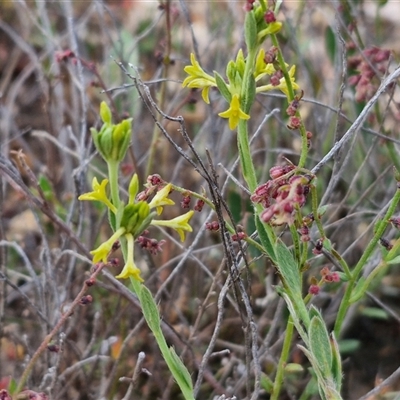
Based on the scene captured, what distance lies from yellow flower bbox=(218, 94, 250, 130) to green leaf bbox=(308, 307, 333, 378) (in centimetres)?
32

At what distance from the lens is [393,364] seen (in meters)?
2.00

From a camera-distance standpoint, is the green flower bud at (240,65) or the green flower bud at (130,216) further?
the green flower bud at (240,65)

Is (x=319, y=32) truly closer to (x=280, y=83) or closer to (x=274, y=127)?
(x=274, y=127)

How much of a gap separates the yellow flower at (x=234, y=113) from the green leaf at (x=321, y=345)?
32 centimetres

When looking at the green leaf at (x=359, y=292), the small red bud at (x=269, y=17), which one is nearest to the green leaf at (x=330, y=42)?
the green leaf at (x=359, y=292)

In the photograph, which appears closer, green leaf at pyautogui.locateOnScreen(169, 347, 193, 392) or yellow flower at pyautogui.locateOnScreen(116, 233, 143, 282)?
yellow flower at pyautogui.locateOnScreen(116, 233, 143, 282)

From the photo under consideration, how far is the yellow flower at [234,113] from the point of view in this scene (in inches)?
38.1

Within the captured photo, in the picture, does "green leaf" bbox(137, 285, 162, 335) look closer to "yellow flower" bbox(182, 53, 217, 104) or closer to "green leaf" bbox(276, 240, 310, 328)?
"green leaf" bbox(276, 240, 310, 328)

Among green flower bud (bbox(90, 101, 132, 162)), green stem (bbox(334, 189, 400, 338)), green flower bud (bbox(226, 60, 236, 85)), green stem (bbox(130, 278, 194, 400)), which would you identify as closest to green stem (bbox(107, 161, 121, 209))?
green flower bud (bbox(90, 101, 132, 162))

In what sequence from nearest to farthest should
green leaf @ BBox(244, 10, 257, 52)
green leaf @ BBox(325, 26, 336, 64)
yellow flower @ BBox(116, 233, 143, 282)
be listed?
1. yellow flower @ BBox(116, 233, 143, 282)
2. green leaf @ BBox(244, 10, 257, 52)
3. green leaf @ BBox(325, 26, 336, 64)

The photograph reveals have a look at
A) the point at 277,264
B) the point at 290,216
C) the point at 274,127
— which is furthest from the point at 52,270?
the point at 274,127

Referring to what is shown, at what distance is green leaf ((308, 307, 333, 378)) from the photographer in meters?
1.03

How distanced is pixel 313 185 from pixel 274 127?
113 cm

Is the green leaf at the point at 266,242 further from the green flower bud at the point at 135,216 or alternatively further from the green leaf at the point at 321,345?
the green flower bud at the point at 135,216
